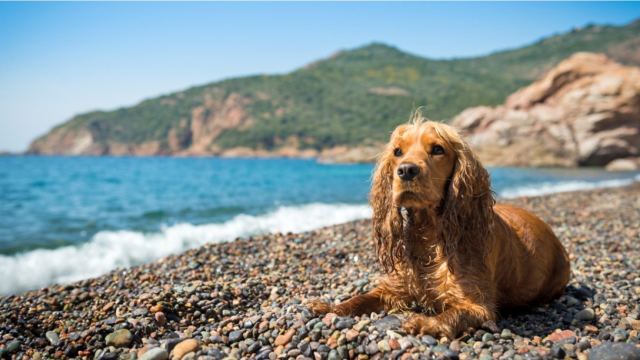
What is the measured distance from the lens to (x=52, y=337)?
4.52 metres

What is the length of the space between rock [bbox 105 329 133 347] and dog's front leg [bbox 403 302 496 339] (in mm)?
2484

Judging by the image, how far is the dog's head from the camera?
13.1 feet

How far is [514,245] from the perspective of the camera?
4859mm

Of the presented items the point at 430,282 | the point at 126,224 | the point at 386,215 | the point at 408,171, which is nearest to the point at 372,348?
the point at 430,282

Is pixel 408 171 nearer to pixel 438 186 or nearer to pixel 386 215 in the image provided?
pixel 438 186

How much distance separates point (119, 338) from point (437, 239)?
3009 millimetres

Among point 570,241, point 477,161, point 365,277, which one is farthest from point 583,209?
point 477,161

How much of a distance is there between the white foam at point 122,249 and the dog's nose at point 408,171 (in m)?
7.18

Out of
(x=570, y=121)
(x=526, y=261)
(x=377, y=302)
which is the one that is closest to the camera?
(x=377, y=302)

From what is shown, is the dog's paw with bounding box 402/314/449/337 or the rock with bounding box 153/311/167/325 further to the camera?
the rock with bounding box 153/311/167/325

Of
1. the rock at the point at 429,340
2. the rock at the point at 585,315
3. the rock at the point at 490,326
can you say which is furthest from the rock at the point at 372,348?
the rock at the point at 585,315

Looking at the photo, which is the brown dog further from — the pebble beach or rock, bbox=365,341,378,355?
rock, bbox=365,341,378,355

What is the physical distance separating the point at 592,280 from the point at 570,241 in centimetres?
290

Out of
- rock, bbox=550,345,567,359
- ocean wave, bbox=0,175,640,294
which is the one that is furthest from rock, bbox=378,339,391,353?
ocean wave, bbox=0,175,640,294
